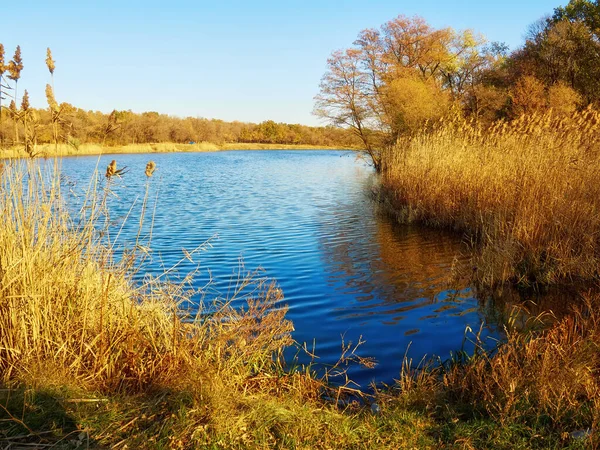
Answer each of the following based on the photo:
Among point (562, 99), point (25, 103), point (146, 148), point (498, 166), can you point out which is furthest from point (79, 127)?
point (146, 148)

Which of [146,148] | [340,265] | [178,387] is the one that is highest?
[146,148]

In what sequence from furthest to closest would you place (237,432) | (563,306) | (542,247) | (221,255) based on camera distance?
(221,255), (542,247), (563,306), (237,432)

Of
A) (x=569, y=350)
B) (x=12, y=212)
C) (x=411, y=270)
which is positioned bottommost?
(x=411, y=270)

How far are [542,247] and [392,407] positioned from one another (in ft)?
15.0

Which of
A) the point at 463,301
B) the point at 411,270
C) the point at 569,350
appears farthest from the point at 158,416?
the point at 411,270

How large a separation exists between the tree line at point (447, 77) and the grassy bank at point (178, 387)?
16820mm

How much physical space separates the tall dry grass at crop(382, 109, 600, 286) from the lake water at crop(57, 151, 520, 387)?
67cm

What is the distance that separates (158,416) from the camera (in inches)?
108

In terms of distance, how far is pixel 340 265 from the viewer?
8.23 meters

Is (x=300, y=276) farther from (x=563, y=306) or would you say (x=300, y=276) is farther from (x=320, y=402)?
(x=320, y=402)

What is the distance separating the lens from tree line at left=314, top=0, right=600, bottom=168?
21281 millimetres

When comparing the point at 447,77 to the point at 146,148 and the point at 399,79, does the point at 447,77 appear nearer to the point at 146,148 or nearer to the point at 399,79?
the point at 399,79

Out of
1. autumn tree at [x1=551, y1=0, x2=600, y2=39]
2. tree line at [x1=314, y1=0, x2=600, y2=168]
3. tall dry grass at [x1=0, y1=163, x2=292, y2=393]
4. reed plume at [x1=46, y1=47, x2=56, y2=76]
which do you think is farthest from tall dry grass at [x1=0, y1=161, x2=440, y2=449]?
autumn tree at [x1=551, y1=0, x2=600, y2=39]

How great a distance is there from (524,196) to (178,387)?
654 cm
